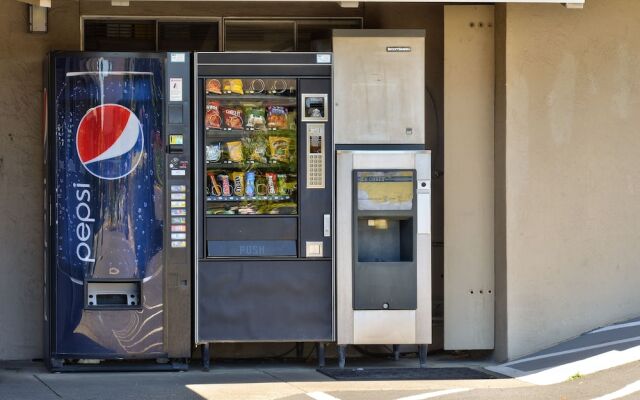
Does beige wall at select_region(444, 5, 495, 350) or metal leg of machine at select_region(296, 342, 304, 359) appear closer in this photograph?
beige wall at select_region(444, 5, 495, 350)

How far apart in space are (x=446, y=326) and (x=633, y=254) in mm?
1910

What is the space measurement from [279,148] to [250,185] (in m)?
0.42

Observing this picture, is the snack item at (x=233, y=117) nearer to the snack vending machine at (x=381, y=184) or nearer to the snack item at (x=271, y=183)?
the snack item at (x=271, y=183)

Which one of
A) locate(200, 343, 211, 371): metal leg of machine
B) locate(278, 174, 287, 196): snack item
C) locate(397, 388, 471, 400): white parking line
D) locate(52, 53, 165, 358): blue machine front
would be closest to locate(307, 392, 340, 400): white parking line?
locate(397, 388, 471, 400): white parking line

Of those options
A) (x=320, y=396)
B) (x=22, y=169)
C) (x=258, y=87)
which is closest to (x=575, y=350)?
(x=320, y=396)

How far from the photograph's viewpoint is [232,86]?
935 centimetres

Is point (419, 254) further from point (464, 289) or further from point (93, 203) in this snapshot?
point (93, 203)

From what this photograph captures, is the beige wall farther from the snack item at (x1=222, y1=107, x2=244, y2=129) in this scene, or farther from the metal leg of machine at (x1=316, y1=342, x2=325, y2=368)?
the snack item at (x1=222, y1=107, x2=244, y2=129)

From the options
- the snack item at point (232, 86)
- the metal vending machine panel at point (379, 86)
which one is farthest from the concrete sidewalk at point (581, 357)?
the snack item at point (232, 86)

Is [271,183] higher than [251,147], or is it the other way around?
[251,147]

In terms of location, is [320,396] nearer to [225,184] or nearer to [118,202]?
[225,184]

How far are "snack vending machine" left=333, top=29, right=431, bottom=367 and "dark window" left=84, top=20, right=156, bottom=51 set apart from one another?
75.5 inches

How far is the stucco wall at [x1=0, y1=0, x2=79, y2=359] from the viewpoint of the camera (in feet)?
32.6

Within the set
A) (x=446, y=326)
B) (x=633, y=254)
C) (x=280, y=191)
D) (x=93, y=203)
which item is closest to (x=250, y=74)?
(x=280, y=191)
